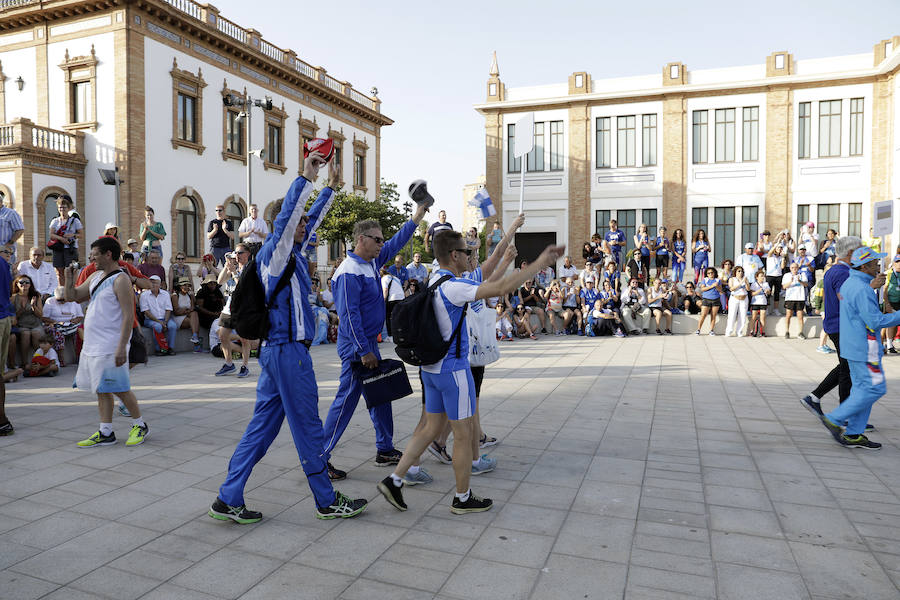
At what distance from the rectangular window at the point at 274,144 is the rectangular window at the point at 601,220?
636 inches

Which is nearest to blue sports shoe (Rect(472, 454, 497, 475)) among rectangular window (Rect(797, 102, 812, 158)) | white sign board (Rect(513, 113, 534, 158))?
white sign board (Rect(513, 113, 534, 158))

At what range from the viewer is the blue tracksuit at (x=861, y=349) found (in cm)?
564

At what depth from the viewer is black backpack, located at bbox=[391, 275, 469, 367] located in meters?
4.01

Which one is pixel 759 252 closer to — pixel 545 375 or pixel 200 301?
pixel 545 375

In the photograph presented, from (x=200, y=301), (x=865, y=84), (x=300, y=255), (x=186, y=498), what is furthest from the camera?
(x=865, y=84)

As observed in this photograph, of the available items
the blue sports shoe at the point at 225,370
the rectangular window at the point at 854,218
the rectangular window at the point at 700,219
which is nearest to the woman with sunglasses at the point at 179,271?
the blue sports shoe at the point at 225,370

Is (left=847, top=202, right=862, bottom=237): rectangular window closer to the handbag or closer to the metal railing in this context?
the handbag

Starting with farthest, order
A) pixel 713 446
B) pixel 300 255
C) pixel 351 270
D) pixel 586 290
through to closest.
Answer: pixel 586 290 → pixel 713 446 → pixel 351 270 → pixel 300 255

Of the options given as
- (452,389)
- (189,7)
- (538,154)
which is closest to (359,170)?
(538,154)

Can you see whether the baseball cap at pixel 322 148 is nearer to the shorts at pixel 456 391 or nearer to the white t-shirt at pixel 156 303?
the shorts at pixel 456 391

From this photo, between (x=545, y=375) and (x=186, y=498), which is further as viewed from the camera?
(x=545, y=375)

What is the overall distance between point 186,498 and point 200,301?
9.50 meters

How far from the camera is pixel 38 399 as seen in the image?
784cm

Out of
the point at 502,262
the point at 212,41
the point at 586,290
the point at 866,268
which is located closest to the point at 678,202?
the point at 586,290
